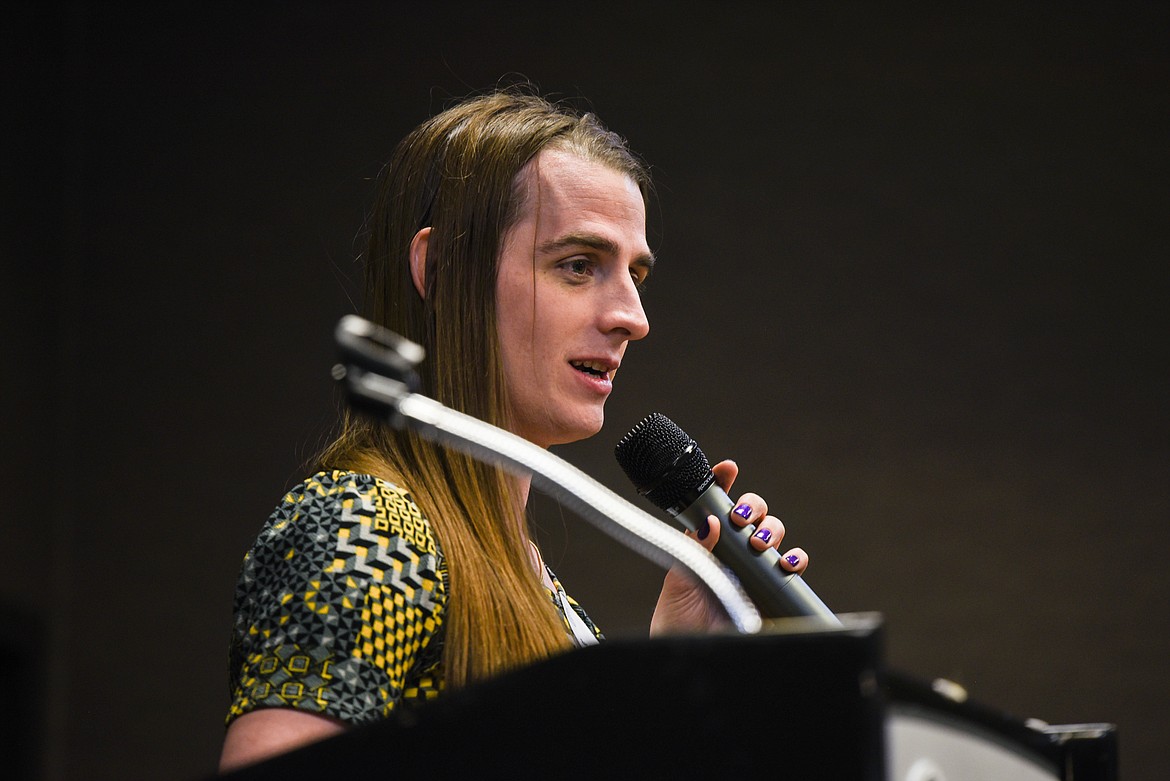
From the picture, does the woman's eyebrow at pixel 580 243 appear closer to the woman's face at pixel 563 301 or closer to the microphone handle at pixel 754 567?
the woman's face at pixel 563 301

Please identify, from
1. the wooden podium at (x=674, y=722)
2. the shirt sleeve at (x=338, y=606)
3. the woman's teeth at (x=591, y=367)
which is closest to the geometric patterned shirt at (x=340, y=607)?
the shirt sleeve at (x=338, y=606)

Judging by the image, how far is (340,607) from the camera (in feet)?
3.06

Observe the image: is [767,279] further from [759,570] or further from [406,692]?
[406,692]

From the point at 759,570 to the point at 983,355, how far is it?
2516 millimetres

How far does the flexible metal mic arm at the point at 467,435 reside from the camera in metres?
0.73

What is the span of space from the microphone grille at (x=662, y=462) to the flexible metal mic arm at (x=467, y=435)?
1.95ft

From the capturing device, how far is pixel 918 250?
144 inches

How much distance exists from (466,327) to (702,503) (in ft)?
1.05

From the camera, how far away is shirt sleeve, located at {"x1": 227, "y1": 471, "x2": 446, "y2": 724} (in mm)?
910

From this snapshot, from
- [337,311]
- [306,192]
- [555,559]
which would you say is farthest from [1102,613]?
[306,192]

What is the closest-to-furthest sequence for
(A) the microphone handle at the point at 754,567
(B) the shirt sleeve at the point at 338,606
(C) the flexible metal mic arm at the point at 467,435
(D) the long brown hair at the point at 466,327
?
(C) the flexible metal mic arm at the point at 467,435 → (B) the shirt sleeve at the point at 338,606 → (D) the long brown hair at the point at 466,327 → (A) the microphone handle at the point at 754,567

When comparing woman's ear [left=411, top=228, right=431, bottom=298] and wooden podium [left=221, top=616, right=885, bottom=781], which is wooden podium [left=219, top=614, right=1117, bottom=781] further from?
woman's ear [left=411, top=228, right=431, bottom=298]

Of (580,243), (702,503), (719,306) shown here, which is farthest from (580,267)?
(719,306)

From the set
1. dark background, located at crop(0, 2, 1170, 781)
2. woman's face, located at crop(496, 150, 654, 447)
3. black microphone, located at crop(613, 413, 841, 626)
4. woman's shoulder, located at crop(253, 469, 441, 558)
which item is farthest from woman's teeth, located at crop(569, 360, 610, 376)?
dark background, located at crop(0, 2, 1170, 781)
